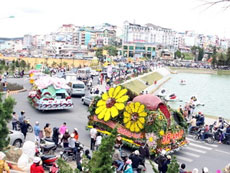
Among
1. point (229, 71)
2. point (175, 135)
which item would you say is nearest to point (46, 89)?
point (175, 135)

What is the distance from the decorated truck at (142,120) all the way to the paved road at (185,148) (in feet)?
2.99

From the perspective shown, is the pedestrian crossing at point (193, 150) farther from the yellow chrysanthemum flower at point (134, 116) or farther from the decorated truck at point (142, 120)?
the yellow chrysanthemum flower at point (134, 116)

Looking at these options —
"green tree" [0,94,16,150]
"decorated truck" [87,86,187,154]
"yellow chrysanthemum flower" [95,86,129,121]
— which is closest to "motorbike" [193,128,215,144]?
"decorated truck" [87,86,187,154]

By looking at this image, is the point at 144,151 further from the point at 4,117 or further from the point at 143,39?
the point at 143,39

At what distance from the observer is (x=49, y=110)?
23344 mm

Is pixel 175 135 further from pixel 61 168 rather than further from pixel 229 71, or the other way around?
pixel 229 71

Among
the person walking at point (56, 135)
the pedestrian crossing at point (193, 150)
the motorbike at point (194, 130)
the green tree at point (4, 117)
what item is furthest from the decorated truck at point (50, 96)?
the green tree at point (4, 117)

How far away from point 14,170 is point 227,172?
24.6 feet

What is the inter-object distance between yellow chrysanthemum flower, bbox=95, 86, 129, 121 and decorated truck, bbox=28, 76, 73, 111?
7048 mm

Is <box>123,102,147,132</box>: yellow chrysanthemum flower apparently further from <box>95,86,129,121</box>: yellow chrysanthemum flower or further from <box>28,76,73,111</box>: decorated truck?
<box>28,76,73,111</box>: decorated truck

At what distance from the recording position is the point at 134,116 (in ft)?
47.5

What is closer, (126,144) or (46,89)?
(126,144)

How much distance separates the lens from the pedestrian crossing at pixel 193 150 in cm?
1487

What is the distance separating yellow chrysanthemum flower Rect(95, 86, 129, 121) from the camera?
606 inches
